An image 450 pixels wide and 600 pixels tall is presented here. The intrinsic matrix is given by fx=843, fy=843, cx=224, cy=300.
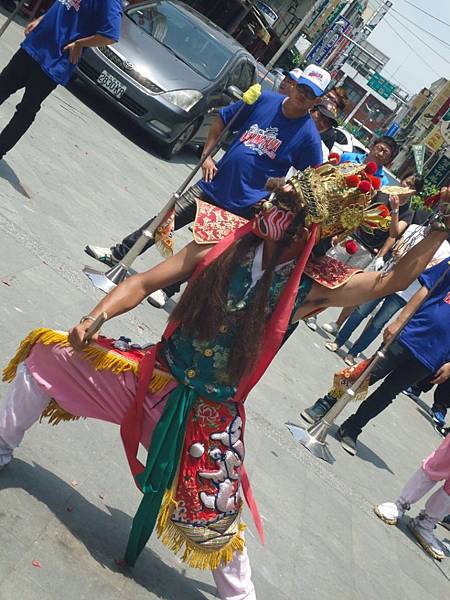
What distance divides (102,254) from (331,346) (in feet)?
11.7

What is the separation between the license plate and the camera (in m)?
10.6

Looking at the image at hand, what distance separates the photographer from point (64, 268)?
18.3 feet

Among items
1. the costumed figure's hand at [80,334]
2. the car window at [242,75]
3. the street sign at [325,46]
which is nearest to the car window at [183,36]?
the car window at [242,75]

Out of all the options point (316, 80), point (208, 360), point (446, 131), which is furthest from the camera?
point (446, 131)

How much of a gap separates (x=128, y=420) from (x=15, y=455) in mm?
655

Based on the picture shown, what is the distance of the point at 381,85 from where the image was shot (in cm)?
8862

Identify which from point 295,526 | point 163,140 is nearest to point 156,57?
point 163,140

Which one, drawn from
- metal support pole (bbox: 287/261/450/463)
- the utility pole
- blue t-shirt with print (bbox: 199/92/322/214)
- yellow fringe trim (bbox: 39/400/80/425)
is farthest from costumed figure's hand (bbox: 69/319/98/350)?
the utility pole

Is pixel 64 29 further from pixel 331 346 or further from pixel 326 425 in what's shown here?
pixel 331 346

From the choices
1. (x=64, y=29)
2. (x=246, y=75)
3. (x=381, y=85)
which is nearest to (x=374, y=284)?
(x=64, y=29)

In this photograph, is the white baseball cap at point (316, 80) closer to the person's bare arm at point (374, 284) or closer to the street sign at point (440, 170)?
the person's bare arm at point (374, 284)

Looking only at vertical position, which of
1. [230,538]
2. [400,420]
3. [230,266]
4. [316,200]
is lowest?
[400,420]

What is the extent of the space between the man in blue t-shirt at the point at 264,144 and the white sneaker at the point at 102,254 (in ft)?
3.37

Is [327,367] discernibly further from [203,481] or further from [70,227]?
[203,481]
